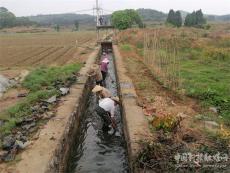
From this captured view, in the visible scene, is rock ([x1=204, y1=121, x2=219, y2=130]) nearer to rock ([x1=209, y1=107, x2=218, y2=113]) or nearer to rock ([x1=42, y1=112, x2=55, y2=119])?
rock ([x1=209, y1=107, x2=218, y2=113])

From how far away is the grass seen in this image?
9411 millimetres

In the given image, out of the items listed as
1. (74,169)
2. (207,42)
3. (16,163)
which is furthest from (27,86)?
(207,42)

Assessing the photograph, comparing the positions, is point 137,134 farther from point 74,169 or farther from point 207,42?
point 207,42

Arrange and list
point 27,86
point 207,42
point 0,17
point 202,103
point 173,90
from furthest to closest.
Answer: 1. point 0,17
2. point 207,42
3. point 27,86
4. point 173,90
5. point 202,103

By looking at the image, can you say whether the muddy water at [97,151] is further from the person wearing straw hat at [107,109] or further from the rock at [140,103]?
the rock at [140,103]

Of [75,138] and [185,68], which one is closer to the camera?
[75,138]

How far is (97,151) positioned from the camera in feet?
29.5

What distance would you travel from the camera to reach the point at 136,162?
6590 millimetres

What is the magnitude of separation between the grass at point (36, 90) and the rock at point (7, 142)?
0.64 metres

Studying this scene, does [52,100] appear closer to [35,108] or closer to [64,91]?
[35,108]

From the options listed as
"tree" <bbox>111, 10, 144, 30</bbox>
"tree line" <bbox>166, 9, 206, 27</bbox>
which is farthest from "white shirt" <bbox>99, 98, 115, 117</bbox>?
"tree line" <bbox>166, 9, 206, 27</bbox>

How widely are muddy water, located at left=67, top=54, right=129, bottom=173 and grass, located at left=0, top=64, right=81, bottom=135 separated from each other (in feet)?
5.41

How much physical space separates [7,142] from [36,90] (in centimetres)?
648

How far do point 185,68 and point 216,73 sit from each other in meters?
2.13
